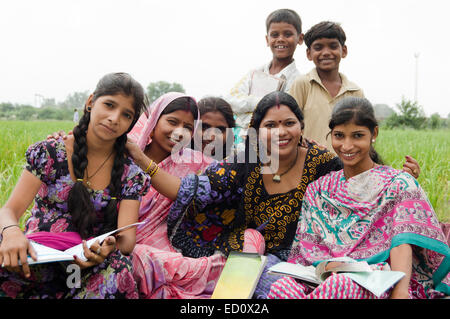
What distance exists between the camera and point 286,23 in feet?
13.4

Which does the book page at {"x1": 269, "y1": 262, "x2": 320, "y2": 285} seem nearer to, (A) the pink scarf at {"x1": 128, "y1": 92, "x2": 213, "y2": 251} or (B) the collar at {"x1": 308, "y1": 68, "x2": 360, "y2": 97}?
(A) the pink scarf at {"x1": 128, "y1": 92, "x2": 213, "y2": 251}

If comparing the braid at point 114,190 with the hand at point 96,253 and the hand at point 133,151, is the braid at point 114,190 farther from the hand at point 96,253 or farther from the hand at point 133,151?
the hand at point 96,253

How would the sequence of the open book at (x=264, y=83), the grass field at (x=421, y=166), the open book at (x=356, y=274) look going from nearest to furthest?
1. the open book at (x=356, y=274)
2. the open book at (x=264, y=83)
3. the grass field at (x=421, y=166)

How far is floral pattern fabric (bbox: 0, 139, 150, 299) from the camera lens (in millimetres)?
1896

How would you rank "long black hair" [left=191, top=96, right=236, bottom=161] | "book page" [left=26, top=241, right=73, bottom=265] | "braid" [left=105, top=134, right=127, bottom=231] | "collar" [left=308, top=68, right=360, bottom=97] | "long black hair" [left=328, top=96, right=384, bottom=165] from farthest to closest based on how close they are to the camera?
1. "collar" [left=308, top=68, right=360, bottom=97]
2. "long black hair" [left=191, top=96, right=236, bottom=161]
3. "long black hair" [left=328, top=96, right=384, bottom=165]
4. "braid" [left=105, top=134, right=127, bottom=231]
5. "book page" [left=26, top=241, right=73, bottom=265]

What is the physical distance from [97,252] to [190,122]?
1.45 meters

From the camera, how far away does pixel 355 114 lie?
2387 millimetres

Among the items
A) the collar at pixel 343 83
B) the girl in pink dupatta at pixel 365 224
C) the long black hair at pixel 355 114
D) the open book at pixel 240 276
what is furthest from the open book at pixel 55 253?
the collar at pixel 343 83

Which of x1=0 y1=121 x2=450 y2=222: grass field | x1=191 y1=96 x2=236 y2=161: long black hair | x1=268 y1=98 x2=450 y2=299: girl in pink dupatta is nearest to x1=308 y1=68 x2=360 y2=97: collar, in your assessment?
x1=0 y1=121 x2=450 y2=222: grass field

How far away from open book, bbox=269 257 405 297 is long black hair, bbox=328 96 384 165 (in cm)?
83

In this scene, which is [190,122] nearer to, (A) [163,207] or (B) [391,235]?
(A) [163,207]

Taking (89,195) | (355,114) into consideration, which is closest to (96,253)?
(89,195)

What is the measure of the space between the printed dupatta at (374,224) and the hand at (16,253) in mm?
1492

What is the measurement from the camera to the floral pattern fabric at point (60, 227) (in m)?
1.90
